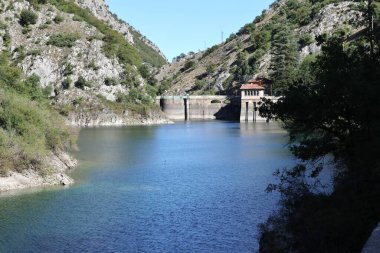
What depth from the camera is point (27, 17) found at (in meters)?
177

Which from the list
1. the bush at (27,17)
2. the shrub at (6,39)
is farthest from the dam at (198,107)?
the shrub at (6,39)

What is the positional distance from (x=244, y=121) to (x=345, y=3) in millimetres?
66417

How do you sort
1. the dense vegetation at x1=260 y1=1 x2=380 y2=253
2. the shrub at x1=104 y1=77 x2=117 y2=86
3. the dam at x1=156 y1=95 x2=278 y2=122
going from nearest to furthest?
the dense vegetation at x1=260 y1=1 x2=380 y2=253 → the shrub at x1=104 y1=77 x2=117 y2=86 → the dam at x1=156 y1=95 x2=278 y2=122

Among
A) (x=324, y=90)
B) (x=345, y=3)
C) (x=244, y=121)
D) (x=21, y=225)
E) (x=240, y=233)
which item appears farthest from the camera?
(x=345, y=3)

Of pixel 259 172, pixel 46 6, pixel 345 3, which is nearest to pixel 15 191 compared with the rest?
pixel 259 172

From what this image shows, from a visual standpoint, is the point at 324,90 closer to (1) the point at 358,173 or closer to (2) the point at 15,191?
(1) the point at 358,173

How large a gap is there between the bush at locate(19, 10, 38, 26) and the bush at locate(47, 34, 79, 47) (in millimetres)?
10334

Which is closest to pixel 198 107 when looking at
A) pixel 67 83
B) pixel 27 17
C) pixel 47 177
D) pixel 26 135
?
pixel 67 83

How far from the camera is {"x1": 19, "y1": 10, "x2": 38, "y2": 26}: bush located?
177 metres

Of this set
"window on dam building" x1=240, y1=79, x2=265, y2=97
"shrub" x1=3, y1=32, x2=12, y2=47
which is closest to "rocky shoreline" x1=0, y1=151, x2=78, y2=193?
"window on dam building" x1=240, y1=79, x2=265, y2=97

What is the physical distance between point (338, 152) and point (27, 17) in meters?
166

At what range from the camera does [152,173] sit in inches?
2373

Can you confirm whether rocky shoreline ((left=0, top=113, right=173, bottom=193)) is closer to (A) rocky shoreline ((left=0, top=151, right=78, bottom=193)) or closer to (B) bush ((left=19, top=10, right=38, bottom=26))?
(A) rocky shoreline ((left=0, top=151, right=78, bottom=193))

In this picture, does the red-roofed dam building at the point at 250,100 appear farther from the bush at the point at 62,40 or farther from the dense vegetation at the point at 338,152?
the dense vegetation at the point at 338,152
